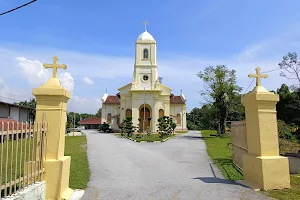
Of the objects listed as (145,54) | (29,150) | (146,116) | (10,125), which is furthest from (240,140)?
(145,54)

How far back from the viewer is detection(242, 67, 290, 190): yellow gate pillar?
6406mm

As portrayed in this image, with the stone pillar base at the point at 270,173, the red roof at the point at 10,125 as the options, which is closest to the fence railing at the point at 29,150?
the red roof at the point at 10,125

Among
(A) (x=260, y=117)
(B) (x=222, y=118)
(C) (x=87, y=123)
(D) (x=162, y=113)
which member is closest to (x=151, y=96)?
(D) (x=162, y=113)

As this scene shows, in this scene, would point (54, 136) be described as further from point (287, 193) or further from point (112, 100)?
point (112, 100)

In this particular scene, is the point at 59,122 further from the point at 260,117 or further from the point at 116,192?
the point at 260,117

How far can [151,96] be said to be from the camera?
36250 mm

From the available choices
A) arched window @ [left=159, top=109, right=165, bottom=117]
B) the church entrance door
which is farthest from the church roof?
arched window @ [left=159, top=109, right=165, bottom=117]

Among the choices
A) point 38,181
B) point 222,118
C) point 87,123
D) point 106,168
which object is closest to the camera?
point 38,181

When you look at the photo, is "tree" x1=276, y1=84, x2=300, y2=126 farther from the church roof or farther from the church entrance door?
the church roof

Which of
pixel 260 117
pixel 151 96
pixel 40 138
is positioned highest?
pixel 151 96

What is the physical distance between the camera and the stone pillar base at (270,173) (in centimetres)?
636

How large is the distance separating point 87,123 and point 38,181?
61.6 meters

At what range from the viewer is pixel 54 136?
224 inches

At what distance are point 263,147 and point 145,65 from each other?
30959mm
